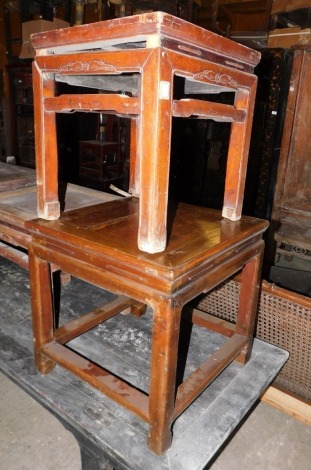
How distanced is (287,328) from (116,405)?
1.10 meters

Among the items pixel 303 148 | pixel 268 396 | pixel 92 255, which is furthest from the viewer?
pixel 303 148

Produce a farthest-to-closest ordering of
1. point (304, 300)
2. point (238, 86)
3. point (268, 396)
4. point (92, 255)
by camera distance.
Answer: point (268, 396) → point (304, 300) → point (238, 86) → point (92, 255)

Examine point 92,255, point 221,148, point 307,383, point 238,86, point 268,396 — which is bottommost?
point 268,396

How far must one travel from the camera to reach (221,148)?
389 cm

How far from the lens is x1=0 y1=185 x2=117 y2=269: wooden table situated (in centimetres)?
171

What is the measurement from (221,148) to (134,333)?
8.61 ft

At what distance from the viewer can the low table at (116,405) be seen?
1.24 m

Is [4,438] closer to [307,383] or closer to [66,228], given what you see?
[66,228]

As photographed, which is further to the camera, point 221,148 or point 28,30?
point 28,30

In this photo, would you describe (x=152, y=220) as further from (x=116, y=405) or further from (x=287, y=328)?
(x=287, y=328)

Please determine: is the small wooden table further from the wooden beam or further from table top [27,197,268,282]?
the wooden beam

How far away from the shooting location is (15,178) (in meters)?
2.37

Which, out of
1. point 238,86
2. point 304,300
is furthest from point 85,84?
point 304,300

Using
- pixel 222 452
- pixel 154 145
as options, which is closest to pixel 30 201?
pixel 154 145
